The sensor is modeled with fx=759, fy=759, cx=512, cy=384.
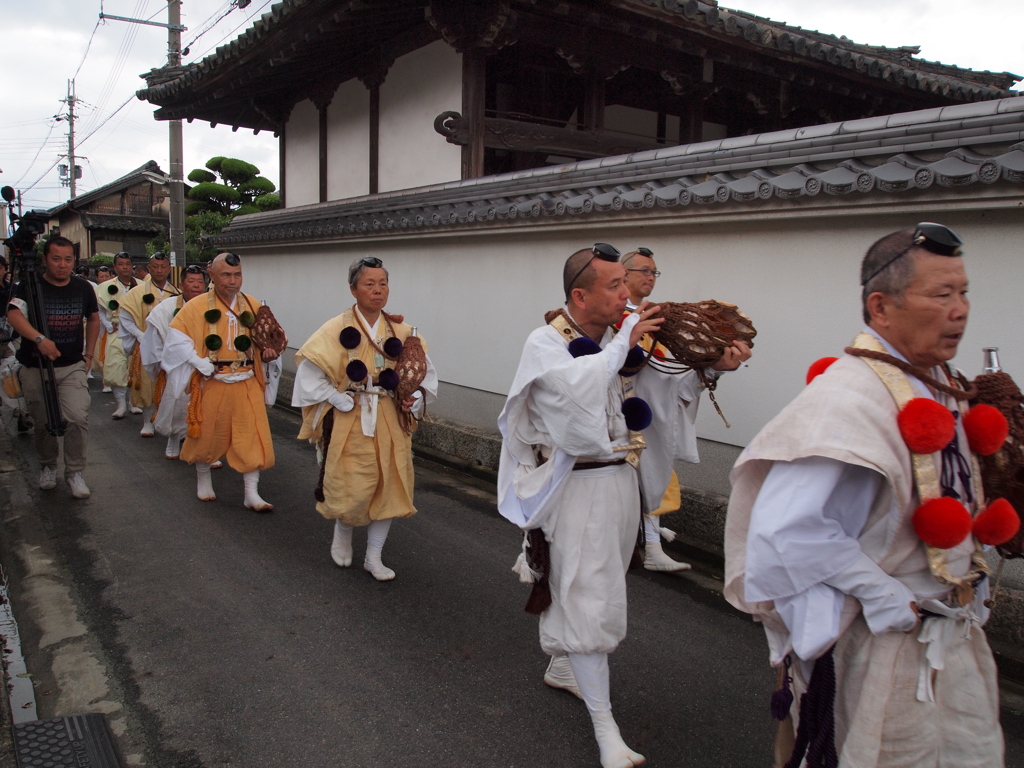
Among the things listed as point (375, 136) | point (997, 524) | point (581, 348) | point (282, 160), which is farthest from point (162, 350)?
point (282, 160)

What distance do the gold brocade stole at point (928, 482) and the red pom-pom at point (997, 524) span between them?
0.04 m

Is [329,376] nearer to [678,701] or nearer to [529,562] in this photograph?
[529,562]

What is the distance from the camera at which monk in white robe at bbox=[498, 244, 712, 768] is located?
2.76 metres

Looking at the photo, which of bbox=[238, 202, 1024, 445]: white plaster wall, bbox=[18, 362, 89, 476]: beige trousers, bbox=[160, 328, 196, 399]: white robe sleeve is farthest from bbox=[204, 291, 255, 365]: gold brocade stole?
bbox=[238, 202, 1024, 445]: white plaster wall

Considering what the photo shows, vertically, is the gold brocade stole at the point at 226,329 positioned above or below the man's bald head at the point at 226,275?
below

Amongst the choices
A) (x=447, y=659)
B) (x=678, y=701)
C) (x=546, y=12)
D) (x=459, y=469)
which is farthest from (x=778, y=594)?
(x=546, y=12)

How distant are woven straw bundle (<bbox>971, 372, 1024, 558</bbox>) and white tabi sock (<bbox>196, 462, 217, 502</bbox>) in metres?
5.84

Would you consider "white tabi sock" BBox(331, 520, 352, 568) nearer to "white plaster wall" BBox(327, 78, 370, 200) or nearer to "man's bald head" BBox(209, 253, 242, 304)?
"man's bald head" BBox(209, 253, 242, 304)

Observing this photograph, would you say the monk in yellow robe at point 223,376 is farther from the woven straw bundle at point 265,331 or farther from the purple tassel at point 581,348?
the purple tassel at point 581,348

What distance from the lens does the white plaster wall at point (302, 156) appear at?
12.3 metres

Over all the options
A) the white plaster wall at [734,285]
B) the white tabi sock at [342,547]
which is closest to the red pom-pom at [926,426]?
the white plaster wall at [734,285]

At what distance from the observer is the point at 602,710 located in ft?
9.47

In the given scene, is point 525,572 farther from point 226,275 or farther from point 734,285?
point 226,275

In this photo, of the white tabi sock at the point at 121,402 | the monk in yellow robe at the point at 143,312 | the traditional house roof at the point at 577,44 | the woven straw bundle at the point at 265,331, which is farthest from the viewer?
the white tabi sock at the point at 121,402
